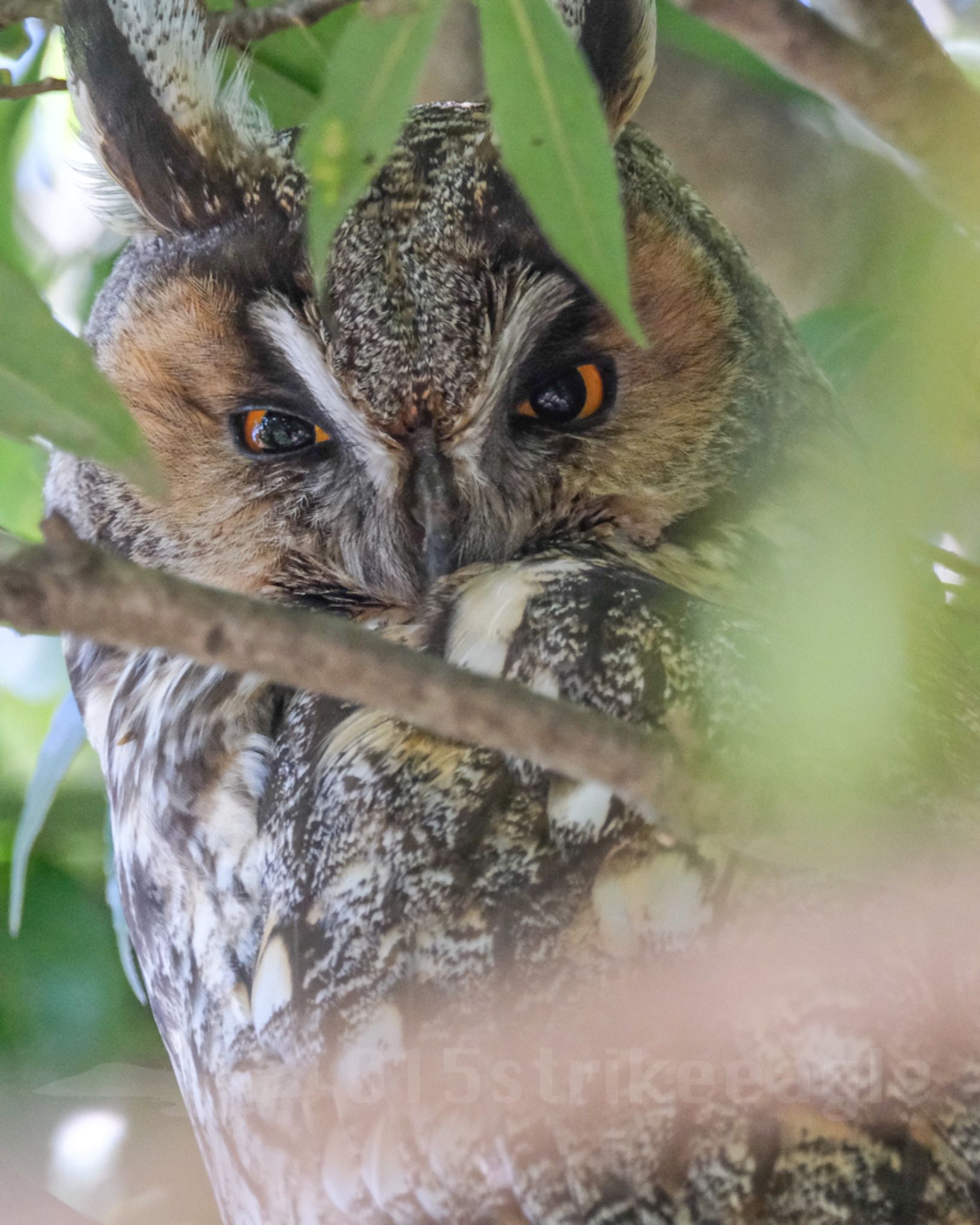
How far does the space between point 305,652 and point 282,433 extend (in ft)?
3.22

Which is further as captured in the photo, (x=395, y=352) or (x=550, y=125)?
(x=395, y=352)

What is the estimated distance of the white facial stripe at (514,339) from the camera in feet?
5.40

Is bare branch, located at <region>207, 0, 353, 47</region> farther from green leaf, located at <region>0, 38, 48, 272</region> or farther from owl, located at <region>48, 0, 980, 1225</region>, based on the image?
green leaf, located at <region>0, 38, 48, 272</region>

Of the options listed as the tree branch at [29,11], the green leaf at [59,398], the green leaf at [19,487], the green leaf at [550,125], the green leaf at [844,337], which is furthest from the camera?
the green leaf at [19,487]

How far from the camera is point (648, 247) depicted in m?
1.75

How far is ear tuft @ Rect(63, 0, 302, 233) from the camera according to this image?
176cm

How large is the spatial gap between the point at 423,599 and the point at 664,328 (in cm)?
45

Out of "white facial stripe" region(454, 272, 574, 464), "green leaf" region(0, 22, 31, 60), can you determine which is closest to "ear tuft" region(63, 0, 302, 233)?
"green leaf" region(0, 22, 31, 60)

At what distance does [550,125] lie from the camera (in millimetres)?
1099

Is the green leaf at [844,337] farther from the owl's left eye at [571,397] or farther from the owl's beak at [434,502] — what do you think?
the owl's beak at [434,502]

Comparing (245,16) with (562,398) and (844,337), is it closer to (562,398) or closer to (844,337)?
(562,398)

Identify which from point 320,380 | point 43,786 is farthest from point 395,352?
point 43,786

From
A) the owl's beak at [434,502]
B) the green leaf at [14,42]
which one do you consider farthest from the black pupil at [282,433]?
the green leaf at [14,42]

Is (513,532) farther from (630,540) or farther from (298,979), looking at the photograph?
(298,979)
